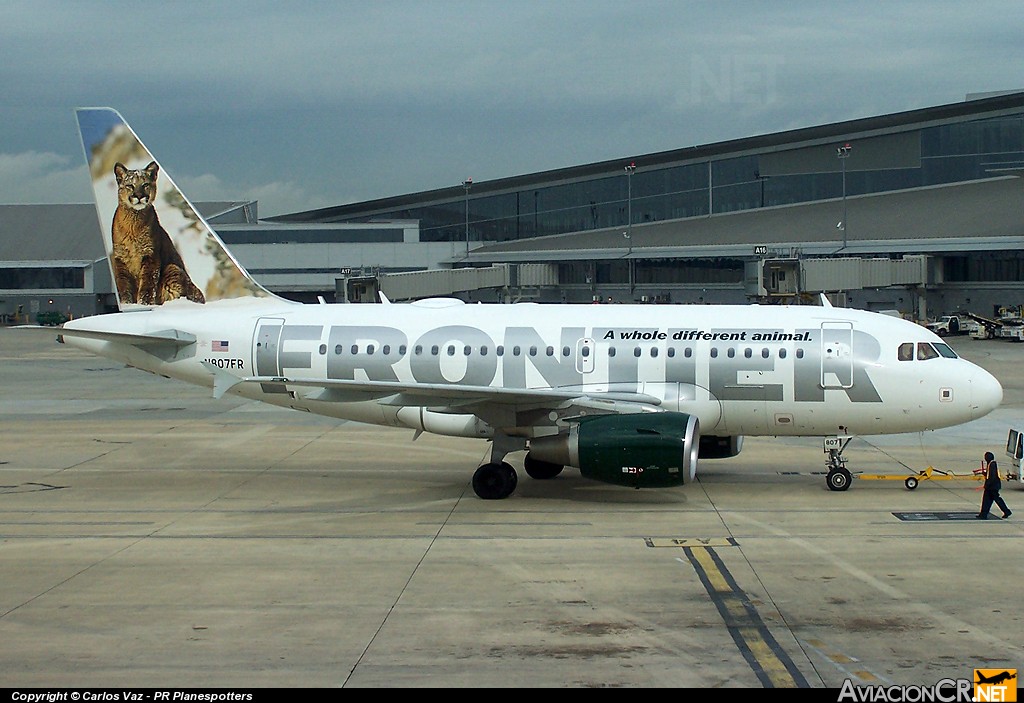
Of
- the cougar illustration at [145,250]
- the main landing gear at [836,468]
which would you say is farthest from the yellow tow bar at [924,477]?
the cougar illustration at [145,250]

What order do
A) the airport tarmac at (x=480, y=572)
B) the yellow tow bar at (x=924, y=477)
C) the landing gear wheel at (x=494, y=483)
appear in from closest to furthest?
the airport tarmac at (x=480, y=572) → the landing gear wheel at (x=494, y=483) → the yellow tow bar at (x=924, y=477)

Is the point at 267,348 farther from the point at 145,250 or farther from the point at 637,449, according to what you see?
the point at 637,449

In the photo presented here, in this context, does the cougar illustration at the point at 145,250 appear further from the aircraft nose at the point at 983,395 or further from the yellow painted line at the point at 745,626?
the aircraft nose at the point at 983,395

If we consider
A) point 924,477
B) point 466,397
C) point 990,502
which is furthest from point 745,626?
point 924,477

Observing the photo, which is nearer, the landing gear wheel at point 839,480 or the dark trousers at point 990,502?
the dark trousers at point 990,502

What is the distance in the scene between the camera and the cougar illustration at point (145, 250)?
28.7m

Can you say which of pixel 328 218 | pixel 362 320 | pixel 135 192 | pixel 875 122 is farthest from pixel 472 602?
pixel 328 218

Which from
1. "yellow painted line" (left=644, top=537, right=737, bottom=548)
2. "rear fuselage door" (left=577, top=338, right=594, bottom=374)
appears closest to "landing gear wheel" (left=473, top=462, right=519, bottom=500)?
"rear fuselage door" (left=577, top=338, right=594, bottom=374)

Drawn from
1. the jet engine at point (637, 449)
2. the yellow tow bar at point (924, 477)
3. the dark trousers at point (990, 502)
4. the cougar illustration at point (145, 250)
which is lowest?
the yellow tow bar at point (924, 477)

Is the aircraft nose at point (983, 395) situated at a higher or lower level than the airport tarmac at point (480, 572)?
higher

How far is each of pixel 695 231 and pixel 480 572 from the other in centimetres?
7648

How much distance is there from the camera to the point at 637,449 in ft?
73.3

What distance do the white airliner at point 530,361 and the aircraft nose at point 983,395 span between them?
0.10 ft

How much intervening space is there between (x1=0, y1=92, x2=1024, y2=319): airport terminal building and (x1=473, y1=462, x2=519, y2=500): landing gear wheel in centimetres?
4517
